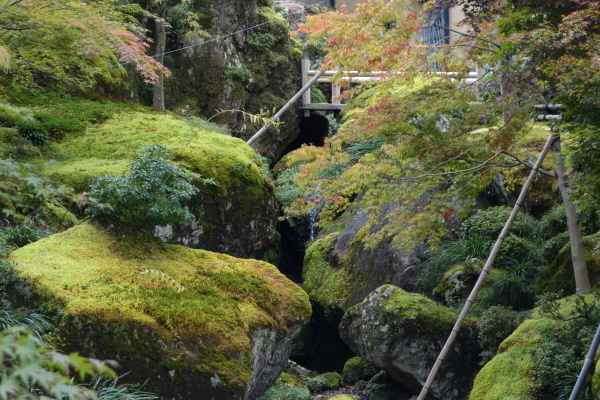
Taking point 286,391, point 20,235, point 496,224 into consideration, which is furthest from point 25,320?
point 496,224

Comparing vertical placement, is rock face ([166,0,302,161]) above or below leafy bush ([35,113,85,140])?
above

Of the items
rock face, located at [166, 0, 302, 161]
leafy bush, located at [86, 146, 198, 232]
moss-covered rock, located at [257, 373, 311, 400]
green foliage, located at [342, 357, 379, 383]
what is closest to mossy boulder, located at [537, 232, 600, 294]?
green foliage, located at [342, 357, 379, 383]

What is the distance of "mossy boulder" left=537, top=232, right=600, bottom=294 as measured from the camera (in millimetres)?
7547

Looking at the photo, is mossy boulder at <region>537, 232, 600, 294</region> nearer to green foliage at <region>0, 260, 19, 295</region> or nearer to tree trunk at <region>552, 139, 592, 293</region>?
tree trunk at <region>552, 139, 592, 293</region>

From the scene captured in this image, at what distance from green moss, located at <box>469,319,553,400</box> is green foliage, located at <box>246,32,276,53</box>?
1223 centimetres

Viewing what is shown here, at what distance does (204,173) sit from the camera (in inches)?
370

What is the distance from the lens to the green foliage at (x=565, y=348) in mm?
5617

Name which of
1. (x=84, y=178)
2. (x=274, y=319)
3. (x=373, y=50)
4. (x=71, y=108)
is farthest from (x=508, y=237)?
(x=71, y=108)

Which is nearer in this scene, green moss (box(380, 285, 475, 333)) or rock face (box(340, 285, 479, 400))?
rock face (box(340, 285, 479, 400))

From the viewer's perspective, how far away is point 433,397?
8141 mm

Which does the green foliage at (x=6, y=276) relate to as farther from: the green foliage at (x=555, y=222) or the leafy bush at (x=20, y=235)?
the green foliage at (x=555, y=222)

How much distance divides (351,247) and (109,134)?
16.3 feet

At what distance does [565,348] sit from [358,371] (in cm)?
515

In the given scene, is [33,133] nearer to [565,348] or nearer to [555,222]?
[565,348]
